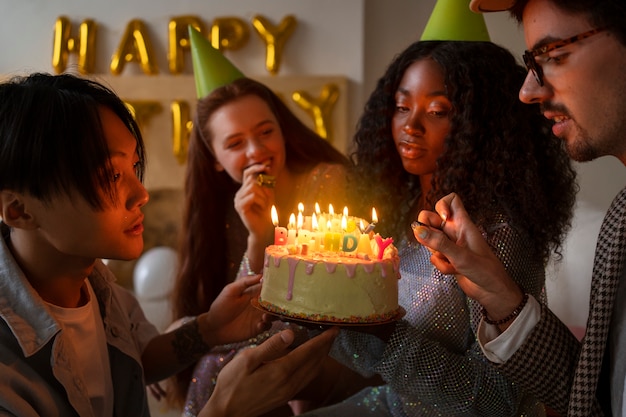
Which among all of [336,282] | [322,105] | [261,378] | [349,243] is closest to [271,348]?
[261,378]

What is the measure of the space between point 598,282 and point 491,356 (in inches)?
11.6

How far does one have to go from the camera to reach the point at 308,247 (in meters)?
1.60

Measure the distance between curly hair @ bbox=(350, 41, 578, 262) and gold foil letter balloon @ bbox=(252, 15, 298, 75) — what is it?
2.68 m

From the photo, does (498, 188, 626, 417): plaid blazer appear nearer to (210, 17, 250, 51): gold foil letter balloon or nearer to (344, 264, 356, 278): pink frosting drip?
(344, 264, 356, 278): pink frosting drip

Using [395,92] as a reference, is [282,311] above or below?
below

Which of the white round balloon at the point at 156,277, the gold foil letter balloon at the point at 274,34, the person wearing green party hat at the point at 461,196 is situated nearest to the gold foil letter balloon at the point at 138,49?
the gold foil letter balloon at the point at 274,34

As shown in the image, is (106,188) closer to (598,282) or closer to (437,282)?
(437,282)

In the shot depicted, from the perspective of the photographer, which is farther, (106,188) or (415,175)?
(415,175)

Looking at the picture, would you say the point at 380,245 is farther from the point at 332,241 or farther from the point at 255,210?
the point at 255,210

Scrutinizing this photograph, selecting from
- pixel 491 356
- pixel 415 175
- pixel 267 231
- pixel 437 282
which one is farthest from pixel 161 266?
pixel 491 356

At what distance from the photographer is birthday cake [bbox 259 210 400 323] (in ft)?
4.88

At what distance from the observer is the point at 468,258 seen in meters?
1.45

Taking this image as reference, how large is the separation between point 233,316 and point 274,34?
3.14m

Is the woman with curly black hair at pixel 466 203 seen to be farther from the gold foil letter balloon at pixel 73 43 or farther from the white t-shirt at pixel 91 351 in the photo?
the gold foil letter balloon at pixel 73 43
